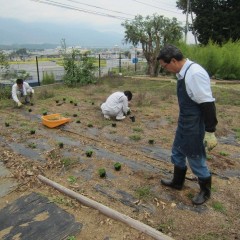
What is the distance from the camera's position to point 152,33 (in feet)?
49.9

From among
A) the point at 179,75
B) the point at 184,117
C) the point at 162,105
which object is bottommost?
the point at 162,105

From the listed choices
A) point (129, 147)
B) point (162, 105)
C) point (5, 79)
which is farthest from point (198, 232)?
point (5, 79)

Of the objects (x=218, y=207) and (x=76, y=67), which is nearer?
(x=218, y=207)

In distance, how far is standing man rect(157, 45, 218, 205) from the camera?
2570 millimetres

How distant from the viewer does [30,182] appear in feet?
11.6

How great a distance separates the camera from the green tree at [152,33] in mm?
15124

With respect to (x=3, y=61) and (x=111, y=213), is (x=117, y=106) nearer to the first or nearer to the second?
(x=111, y=213)

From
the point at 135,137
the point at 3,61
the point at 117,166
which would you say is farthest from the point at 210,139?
the point at 3,61

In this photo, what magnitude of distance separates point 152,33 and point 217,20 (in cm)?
1218

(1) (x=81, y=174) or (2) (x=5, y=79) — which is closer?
(1) (x=81, y=174)

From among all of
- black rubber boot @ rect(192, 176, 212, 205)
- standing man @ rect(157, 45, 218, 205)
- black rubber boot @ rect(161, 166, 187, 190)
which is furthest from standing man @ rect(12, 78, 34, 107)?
black rubber boot @ rect(192, 176, 212, 205)

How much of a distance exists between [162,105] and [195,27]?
20606 millimetres

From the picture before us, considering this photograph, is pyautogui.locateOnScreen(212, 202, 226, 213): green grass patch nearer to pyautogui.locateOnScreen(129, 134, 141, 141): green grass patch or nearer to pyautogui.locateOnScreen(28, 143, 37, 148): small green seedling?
pyautogui.locateOnScreen(129, 134, 141, 141): green grass patch

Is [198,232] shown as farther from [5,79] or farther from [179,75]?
[5,79]
